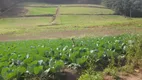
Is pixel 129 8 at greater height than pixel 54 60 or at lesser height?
lesser

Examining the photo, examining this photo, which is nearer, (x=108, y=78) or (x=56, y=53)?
(x=108, y=78)

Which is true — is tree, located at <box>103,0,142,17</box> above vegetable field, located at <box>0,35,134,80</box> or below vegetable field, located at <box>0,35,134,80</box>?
below

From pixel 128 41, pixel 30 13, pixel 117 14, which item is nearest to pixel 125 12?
pixel 117 14

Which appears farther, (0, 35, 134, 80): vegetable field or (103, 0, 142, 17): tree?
(103, 0, 142, 17): tree

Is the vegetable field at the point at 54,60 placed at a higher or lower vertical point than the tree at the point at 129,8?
higher

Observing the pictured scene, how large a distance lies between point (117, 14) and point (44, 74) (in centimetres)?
7193

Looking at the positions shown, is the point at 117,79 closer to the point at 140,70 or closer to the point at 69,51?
the point at 140,70

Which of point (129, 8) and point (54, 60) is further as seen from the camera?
point (129, 8)

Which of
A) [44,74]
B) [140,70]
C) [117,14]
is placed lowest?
[117,14]

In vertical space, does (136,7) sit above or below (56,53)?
below

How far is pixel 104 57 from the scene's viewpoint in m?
9.38

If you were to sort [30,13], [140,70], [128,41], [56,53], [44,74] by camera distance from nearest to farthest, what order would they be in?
[44,74] → [140,70] → [56,53] → [128,41] → [30,13]

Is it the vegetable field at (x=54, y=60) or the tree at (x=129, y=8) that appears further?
the tree at (x=129, y=8)

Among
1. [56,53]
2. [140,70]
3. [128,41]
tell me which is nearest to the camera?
[140,70]
